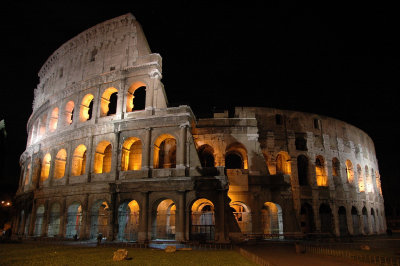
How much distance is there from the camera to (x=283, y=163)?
27312 mm

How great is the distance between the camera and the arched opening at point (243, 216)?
70.3ft

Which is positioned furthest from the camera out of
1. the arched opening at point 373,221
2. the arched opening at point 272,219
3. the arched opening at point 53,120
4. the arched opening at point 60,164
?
the arched opening at point 373,221

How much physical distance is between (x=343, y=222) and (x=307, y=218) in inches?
172

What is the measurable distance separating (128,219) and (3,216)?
88.9 ft

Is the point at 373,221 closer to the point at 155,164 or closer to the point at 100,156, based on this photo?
the point at 155,164

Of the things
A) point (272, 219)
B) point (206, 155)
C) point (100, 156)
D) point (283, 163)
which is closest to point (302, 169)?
point (283, 163)

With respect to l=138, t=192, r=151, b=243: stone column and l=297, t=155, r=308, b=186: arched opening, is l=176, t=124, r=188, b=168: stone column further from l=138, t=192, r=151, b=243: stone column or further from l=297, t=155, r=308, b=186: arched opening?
l=297, t=155, r=308, b=186: arched opening

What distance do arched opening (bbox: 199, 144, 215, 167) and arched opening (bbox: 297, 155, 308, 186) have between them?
8.52m

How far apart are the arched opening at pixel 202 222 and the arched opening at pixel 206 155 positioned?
3659 millimetres

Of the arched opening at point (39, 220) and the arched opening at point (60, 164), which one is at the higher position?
the arched opening at point (60, 164)

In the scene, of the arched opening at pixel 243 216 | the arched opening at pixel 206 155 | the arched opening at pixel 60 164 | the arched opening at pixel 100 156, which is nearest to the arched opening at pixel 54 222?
the arched opening at pixel 60 164

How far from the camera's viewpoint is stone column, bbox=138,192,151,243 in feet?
59.9

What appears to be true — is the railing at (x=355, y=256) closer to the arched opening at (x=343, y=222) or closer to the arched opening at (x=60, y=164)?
the arched opening at (x=343, y=222)

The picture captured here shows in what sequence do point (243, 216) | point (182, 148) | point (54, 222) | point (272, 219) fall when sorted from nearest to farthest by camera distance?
point (182, 148) → point (243, 216) → point (54, 222) → point (272, 219)
